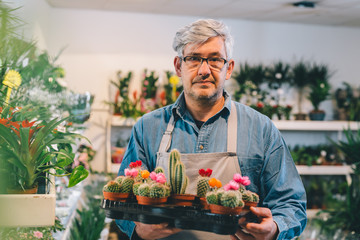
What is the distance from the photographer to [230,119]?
167 cm

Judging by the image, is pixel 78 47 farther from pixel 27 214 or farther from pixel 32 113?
pixel 27 214

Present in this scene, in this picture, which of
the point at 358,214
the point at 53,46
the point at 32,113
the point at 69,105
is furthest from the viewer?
the point at 53,46

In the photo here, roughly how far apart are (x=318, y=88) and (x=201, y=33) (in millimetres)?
4528

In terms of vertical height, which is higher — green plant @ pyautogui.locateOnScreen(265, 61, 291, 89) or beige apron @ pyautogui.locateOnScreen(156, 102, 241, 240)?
green plant @ pyautogui.locateOnScreen(265, 61, 291, 89)

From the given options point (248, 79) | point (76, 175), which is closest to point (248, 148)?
point (76, 175)

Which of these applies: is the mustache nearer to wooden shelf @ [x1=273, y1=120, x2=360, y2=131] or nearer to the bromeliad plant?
the bromeliad plant

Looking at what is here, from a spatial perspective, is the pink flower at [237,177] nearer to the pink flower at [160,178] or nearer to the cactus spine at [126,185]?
the pink flower at [160,178]

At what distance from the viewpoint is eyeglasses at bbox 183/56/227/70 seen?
1555 mm

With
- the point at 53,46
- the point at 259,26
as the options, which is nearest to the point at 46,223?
the point at 53,46

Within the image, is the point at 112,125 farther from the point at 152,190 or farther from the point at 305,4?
the point at 152,190

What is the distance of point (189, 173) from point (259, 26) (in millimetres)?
4812

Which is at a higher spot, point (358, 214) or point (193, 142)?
point (193, 142)

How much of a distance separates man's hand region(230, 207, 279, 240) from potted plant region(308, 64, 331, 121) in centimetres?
471

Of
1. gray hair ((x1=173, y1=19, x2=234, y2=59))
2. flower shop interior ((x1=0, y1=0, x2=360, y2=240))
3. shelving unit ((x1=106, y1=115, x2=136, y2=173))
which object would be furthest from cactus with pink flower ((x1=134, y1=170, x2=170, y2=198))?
shelving unit ((x1=106, y1=115, x2=136, y2=173))
